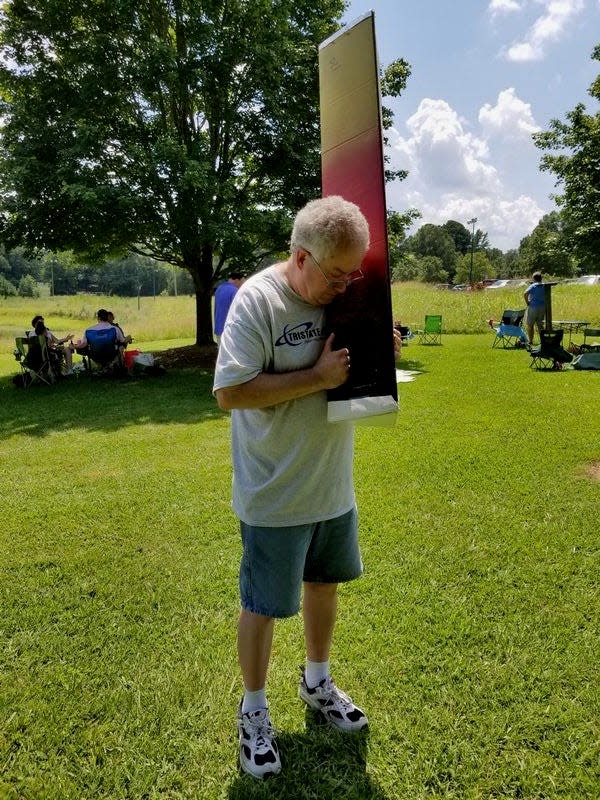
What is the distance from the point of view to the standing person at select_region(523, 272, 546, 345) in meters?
11.7

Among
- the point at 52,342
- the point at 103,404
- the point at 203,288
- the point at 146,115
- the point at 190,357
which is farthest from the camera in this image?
the point at 203,288

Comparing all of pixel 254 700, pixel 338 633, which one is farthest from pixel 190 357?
pixel 254 700

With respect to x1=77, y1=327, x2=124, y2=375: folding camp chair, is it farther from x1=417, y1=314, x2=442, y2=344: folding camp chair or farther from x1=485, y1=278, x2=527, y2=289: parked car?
x1=485, y1=278, x2=527, y2=289: parked car

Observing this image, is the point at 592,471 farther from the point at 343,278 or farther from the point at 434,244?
the point at 434,244

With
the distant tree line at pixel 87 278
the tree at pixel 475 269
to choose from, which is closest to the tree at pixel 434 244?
the tree at pixel 475 269

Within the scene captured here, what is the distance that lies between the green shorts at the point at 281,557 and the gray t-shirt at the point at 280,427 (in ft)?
0.18

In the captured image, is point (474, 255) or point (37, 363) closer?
point (37, 363)

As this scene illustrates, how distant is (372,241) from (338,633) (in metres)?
1.82

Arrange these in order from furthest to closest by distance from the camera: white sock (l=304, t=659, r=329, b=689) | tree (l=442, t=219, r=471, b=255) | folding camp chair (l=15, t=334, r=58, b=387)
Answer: tree (l=442, t=219, r=471, b=255) → folding camp chair (l=15, t=334, r=58, b=387) → white sock (l=304, t=659, r=329, b=689)

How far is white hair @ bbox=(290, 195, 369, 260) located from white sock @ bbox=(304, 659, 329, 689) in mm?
1520

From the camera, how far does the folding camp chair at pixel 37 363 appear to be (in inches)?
367

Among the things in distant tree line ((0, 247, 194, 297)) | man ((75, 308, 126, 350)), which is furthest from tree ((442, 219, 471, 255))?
man ((75, 308, 126, 350))

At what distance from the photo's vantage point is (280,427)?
153cm

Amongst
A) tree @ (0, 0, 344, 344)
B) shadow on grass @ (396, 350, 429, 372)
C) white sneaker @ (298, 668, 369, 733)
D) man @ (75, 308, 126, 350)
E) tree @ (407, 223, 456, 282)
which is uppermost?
tree @ (407, 223, 456, 282)
